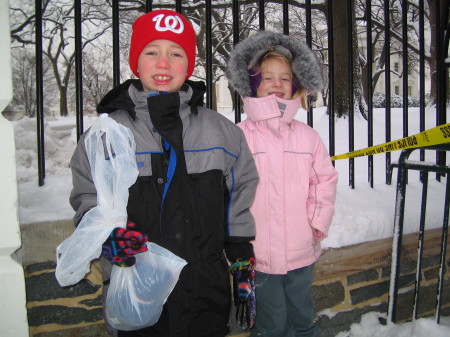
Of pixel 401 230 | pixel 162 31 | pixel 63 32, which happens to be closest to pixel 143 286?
pixel 162 31

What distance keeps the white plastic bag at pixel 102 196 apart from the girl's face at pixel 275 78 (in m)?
0.94

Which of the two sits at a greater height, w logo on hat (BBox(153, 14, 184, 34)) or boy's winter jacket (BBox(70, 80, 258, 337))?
w logo on hat (BBox(153, 14, 184, 34))

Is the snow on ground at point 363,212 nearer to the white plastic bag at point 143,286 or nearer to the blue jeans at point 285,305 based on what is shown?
the blue jeans at point 285,305

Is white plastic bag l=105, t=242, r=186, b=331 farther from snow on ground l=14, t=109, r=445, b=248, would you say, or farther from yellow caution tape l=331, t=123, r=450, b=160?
yellow caution tape l=331, t=123, r=450, b=160

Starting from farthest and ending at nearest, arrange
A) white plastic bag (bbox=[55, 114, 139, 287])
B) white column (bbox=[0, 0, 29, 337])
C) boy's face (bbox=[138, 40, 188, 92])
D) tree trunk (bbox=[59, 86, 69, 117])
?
tree trunk (bbox=[59, 86, 69, 117]), boy's face (bbox=[138, 40, 188, 92]), white plastic bag (bbox=[55, 114, 139, 287]), white column (bbox=[0, 0, 29, 337])

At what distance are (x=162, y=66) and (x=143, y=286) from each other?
945 millimetres

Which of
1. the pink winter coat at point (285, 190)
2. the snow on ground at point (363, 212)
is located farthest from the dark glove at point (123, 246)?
the pink winter coat at point (285, 190)

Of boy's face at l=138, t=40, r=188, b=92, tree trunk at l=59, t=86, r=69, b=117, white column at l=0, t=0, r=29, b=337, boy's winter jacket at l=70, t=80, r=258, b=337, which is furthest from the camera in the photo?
tree trunk at l=59, t=86, r=69, b=117

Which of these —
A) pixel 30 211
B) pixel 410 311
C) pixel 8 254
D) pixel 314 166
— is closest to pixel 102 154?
pixel 8 254

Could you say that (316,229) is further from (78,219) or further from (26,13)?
(26,13)

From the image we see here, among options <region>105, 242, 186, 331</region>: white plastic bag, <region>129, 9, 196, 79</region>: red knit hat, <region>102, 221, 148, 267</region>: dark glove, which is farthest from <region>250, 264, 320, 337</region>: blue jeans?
<region>129, 9, 196, 79</region>: red knit hat

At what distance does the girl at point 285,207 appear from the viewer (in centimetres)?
182

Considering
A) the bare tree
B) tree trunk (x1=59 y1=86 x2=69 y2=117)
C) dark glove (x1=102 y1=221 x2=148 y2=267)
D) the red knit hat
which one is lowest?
dark glove (x1=102 y1=221 x2=148 y2=267)

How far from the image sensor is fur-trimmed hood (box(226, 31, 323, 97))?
6.57 ft
